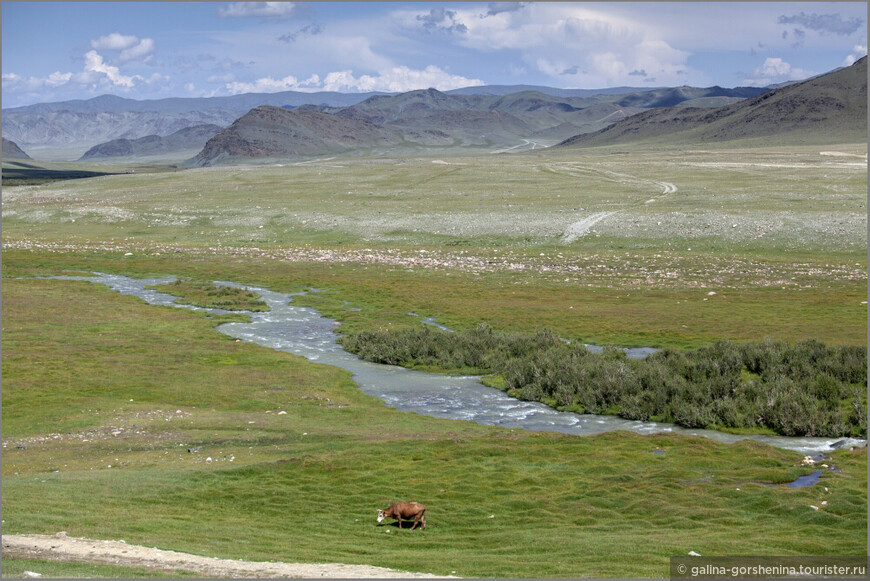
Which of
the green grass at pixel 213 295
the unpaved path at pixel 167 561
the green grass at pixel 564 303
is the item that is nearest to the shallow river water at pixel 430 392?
the green grass at pixel 213 295

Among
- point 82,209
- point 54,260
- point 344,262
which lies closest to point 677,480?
point 344,262

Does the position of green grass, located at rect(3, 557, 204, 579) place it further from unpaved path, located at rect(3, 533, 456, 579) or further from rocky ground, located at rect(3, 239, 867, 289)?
rocky ground, located at rect(3, 239, 867, 289)

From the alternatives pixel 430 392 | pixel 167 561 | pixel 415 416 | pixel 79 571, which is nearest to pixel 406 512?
pixel 167 561

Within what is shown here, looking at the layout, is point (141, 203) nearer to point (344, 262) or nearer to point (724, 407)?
point (344, 262)

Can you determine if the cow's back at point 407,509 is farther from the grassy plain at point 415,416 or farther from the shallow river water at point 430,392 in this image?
the shallow river water at point 430,392

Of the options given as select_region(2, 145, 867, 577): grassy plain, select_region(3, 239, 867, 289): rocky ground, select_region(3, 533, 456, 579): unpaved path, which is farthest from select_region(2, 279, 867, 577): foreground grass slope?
select_region(3, 239, 867, 289): rocky ground
